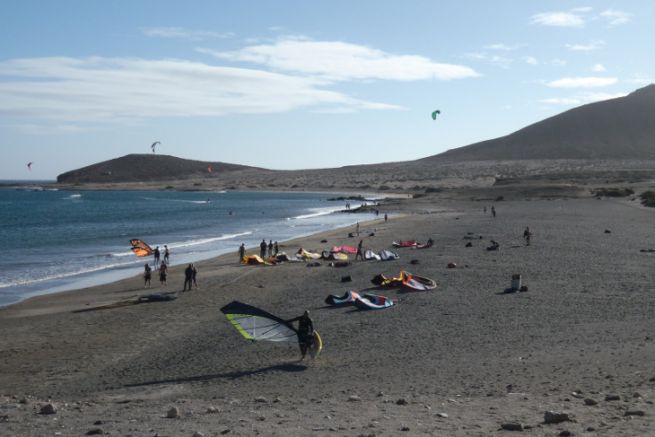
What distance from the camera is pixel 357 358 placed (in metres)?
12.0

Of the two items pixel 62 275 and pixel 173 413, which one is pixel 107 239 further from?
pixel 173 413

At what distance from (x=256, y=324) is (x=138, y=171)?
167 meters

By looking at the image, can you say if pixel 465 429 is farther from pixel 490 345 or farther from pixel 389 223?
pixel 389 223

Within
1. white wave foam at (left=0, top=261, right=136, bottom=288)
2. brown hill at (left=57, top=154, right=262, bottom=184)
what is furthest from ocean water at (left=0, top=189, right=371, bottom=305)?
brown hill at (left=57, top=154, right=262, bottom=184)

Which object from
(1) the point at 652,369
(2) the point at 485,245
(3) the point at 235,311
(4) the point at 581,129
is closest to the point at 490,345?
(1) the point at 652,369

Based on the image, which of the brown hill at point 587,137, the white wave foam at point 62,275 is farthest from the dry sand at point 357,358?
the brown hill at point 587,137

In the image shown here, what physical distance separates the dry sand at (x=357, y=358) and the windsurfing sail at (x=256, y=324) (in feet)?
1.02

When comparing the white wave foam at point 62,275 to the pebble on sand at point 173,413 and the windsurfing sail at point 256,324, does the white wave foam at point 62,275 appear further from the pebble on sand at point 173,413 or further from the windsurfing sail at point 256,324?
the pebble on sand at point 173,413

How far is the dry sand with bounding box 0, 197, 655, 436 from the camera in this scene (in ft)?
27.0

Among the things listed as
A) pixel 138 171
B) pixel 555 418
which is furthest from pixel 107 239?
pixel 138 171

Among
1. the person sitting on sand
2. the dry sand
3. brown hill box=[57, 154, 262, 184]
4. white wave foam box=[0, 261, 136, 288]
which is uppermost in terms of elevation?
brown hill box=[57, 154, 262, 184]

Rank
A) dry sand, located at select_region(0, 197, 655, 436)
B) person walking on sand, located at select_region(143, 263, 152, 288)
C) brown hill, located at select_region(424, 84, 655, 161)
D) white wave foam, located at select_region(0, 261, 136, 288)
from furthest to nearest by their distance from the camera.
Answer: brown hill, located at select_region(424, 84, 655, 161), white wave foam, located at select_region(0, 261, 136, 288), person walking on sand, located at select_region(143, 263, 152, 288), dry sand, located at select_region(0, 197, 655, 436)

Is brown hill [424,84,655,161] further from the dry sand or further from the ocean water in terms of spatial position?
the dry sand

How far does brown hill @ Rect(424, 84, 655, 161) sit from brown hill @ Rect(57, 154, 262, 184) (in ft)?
199
